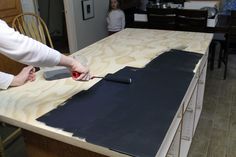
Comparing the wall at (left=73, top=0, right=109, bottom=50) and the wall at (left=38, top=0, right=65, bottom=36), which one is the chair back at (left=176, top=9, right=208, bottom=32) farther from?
the wall at (left=38, top=0, right=65, bottom=36)

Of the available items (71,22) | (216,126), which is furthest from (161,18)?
(216,126)

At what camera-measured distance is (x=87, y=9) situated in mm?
4137

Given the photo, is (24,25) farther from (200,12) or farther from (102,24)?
(102,24)

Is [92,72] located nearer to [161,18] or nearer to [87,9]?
[161,18]

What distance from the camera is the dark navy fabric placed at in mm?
873

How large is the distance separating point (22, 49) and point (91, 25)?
11.8 feet

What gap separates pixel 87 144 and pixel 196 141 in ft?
5.15

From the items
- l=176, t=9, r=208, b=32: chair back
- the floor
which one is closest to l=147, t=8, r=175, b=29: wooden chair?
l=176, t=9, r=208, b=32: chair back

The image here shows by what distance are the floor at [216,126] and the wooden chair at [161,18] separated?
3.17 ft

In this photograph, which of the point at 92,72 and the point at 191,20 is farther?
the point at 191,20

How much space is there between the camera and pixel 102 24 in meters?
4.69

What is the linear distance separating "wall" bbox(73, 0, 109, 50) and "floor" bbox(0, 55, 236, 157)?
212cm

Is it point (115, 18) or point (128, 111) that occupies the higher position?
point (115, 18)

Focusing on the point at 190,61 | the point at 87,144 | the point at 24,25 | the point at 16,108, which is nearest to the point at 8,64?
the point at 24,25
